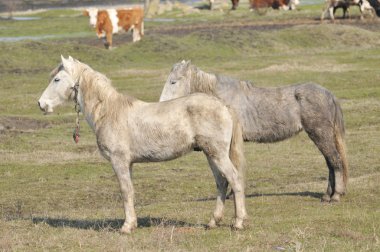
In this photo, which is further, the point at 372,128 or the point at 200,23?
the point at 200,23

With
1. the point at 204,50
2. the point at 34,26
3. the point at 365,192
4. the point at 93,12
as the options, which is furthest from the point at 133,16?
the point at 365,192

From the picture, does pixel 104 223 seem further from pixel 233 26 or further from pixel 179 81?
pixel 233 26

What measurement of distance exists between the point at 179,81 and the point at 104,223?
3.30 metres

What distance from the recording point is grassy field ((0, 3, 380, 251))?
13.0 m

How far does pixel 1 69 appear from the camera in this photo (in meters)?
42.2

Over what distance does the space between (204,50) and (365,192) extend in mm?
30488

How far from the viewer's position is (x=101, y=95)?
13914 millimetres

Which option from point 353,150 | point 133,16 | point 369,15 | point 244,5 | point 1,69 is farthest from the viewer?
point 244,5

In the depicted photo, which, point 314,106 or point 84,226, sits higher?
point 314,106

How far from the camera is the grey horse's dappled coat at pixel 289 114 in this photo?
16.9m

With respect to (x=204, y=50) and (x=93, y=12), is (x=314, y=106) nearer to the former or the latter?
(x=204, y=50)

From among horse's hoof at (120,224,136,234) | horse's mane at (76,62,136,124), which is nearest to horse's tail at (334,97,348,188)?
horse's mane at (76,62,136,124)

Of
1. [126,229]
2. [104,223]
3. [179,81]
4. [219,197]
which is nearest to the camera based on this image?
[126,229]

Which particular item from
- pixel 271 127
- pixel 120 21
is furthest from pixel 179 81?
pixel 120 21
